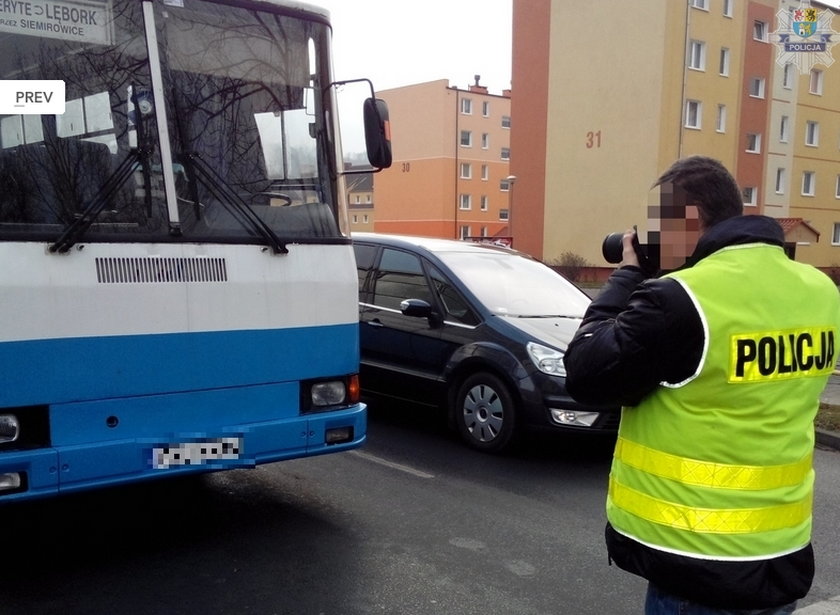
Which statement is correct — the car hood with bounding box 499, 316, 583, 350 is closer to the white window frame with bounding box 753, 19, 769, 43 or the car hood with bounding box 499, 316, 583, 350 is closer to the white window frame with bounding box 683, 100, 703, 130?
the white window frame with bounding box 683, 100, 703, 130

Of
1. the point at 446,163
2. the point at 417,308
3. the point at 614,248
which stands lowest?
the point at 417,308

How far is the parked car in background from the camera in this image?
6.41 metres

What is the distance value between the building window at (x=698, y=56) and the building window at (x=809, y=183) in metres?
10.1

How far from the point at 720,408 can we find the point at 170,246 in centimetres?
310

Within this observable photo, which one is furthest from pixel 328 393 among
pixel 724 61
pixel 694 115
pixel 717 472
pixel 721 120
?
pixel 724 61

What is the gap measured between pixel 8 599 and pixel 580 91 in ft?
131

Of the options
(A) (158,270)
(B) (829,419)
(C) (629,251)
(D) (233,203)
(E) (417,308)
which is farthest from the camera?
(B) (829,419)

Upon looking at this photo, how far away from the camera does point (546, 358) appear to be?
641 centimetres

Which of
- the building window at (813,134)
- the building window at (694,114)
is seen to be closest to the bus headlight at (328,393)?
the building window at (694,114)

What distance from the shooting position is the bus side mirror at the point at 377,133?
5012 mm

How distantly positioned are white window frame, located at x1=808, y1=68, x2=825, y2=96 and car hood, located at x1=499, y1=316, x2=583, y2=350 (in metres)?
41.8

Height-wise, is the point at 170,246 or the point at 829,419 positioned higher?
the point at 170,246

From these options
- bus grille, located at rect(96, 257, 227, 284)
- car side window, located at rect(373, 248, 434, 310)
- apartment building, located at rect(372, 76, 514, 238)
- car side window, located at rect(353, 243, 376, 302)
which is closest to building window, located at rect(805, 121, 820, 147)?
apartment building, located at rect(372, 76, 514, 238)

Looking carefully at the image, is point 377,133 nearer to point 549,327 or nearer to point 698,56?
point 549,327
